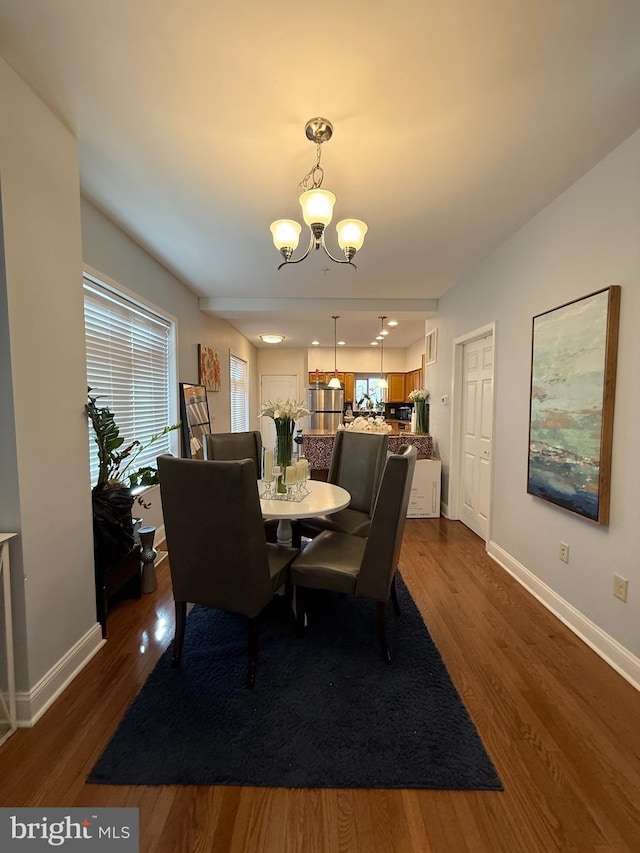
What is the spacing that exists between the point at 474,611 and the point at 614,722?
33.6 inches

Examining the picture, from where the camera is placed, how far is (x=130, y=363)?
2.96m

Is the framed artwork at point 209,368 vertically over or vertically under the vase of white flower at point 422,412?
over

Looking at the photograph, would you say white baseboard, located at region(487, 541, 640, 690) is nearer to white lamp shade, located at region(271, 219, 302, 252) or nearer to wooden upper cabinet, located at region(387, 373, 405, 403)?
white lamp shade, located at region(271, 219, 302, 252)

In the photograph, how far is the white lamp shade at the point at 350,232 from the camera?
1923 mm

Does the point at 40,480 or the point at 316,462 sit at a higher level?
the point at 40,480

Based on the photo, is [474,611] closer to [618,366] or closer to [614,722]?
[614,722]

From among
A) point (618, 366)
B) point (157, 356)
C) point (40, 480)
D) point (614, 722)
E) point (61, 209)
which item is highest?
point (61, 209)

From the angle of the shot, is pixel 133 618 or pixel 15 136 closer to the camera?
pixel 15 136

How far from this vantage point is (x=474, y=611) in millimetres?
2354

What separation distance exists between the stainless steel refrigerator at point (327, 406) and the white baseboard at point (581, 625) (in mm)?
4381

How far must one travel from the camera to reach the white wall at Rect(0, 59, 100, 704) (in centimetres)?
143

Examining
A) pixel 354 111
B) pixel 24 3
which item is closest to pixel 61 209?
pixel 24 3

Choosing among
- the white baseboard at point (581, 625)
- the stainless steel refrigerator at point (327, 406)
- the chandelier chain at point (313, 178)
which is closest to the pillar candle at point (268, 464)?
the chandelier chain at point (313, 178)

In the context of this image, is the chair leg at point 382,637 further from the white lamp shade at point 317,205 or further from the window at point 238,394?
the window at point 238,394
